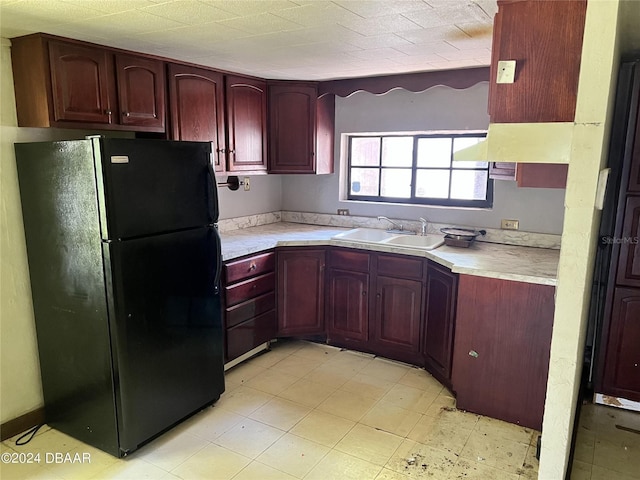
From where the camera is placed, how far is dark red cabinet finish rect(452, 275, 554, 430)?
8.12 feet

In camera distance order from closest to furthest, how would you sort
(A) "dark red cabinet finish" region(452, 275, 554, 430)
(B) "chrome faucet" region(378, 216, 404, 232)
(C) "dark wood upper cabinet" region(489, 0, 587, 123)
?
1. (C) "dark wood upper cabinet" region(489, 0, 587, 123)
2. (A) "dark red cabinet finish" region(452, 275, 554, 430)
3. (B) "chrome faucet" region(378, 216, 404, 232)

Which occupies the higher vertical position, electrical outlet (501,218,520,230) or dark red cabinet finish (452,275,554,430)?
electrical outlet (501,218,520,230)

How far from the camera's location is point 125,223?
7.10 feet

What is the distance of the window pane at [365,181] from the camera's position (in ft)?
13.2

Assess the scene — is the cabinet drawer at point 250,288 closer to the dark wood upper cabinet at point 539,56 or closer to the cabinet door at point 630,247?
the dark wood upper cabinet at point 539,56

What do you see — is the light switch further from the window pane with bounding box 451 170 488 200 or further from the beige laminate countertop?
the window pane with bounding box 451 170 488 200

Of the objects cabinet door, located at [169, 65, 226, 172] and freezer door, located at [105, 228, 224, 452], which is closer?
freezer door, located at [105, 228, 224, 452]

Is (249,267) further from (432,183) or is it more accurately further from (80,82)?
(432,183)

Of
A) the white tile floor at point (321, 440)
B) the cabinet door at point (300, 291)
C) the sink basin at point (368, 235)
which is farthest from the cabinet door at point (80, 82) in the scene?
the sink basin at point (368, 235)

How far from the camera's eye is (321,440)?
2461mm

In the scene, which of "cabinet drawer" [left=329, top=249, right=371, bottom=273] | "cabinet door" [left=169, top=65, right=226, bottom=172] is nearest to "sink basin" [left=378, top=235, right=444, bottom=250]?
"cabinet drawer" [left=329, top=249, right=371, bottom=273]

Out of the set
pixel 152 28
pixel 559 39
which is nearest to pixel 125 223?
pixel 152 28

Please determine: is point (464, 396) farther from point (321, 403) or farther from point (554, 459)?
point (554, 459)

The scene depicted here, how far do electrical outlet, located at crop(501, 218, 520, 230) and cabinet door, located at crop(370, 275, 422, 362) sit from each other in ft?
2.65
